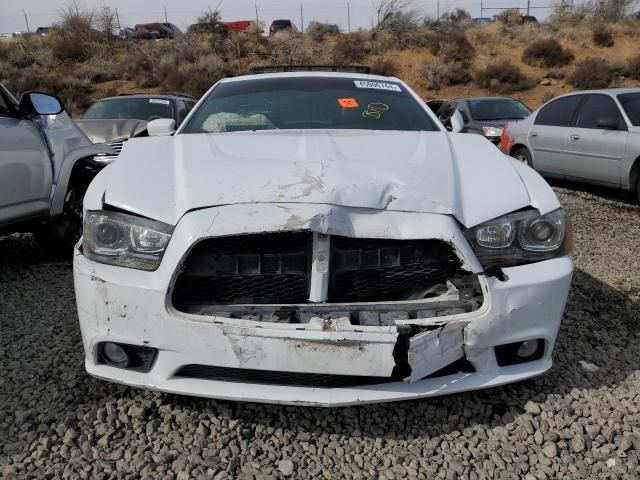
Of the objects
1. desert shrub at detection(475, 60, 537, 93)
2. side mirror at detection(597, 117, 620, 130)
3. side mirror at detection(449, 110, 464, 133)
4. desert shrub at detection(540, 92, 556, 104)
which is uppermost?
side mirror at detection(449, 110, 464, 133)

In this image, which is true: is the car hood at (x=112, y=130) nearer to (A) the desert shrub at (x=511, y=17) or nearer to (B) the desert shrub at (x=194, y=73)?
(B) the desert shrub at (x=194, y=73)

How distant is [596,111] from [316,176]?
6.63 m

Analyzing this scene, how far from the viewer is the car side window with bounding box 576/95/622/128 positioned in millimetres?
7103

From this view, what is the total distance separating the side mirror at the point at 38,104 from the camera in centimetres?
432

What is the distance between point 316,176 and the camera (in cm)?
222

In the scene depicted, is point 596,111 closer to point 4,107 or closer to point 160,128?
point 160,128

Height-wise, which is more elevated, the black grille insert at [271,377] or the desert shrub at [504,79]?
the black grille insert at [271,377]

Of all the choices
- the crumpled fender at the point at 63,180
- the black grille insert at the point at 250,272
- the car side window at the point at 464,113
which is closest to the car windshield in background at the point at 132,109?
the crumpled fender at the point at 63,180

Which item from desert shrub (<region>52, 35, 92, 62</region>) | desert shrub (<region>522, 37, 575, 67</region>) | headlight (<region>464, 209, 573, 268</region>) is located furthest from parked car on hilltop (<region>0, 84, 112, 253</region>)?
desert shrub (<region>52, 35, 92, 62</region>)

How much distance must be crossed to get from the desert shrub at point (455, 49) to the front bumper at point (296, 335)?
29.9 meters

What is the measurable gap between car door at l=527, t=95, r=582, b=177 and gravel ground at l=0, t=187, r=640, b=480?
5.53 meters

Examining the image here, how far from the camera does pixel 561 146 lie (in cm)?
787

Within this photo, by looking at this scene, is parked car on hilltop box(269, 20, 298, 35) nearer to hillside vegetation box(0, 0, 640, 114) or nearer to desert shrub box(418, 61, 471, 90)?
hillside vegetation box(0, 0, 640, 114)

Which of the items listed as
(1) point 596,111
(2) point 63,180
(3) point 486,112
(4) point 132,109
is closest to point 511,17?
(3) point 486,112
